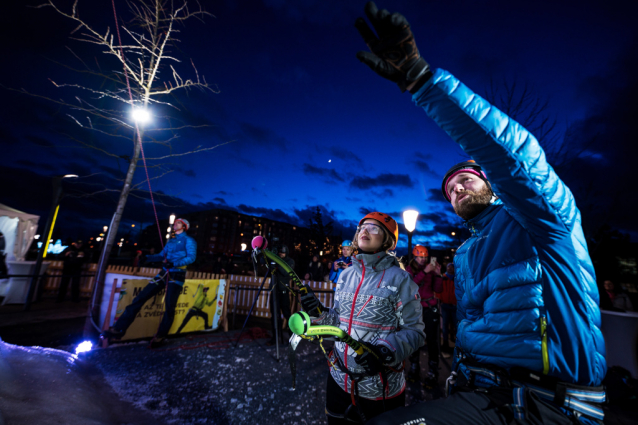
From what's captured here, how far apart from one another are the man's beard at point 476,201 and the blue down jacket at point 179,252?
6247 millimetres

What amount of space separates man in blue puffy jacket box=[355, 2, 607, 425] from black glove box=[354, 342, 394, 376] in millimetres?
627

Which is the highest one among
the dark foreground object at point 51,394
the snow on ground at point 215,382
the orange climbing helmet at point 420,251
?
the orange climbing helmet at point 420,251

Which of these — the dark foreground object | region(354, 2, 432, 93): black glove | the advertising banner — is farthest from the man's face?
the advertising banner

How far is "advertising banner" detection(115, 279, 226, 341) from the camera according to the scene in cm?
600

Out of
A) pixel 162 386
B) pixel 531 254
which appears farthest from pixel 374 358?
pixel 162 386

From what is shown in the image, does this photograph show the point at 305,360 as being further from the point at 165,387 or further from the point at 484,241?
the point at 484,241

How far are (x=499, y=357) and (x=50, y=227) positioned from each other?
14.2 metres

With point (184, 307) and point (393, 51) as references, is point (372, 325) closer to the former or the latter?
point (393, 51)

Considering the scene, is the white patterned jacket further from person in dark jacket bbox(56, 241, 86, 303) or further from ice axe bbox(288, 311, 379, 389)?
person in dark jacket bbox(56, 241, 86, 303)

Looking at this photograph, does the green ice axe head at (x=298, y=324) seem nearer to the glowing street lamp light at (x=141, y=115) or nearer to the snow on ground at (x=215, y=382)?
the snow on ground at (x=215, y=382)

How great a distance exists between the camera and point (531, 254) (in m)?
1.26

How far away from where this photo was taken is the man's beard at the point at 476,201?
5.40 ft

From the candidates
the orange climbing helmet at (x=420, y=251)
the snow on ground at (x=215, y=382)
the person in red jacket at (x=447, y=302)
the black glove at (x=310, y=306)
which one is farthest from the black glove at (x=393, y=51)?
the person in red jacket at (x=447, y=302)

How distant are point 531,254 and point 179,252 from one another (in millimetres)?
6718
